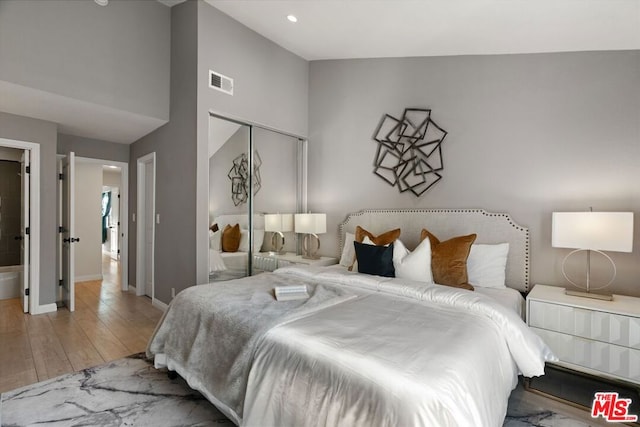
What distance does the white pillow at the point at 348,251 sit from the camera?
351 centimetres

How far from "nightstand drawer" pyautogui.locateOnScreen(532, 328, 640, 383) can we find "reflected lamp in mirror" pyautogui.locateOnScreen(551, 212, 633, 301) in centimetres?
36

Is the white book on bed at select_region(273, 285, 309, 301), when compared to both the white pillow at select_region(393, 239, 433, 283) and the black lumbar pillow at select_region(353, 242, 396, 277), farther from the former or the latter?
the white pillow at select_region(393, 239, 433, 283)

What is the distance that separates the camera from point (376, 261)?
A: 2.73 m

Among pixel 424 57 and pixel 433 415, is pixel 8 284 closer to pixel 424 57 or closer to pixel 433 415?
pixel 433 415

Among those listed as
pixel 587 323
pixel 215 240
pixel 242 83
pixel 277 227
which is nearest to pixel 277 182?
pixel 277 227

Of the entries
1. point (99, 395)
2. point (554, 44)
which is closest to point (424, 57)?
point (554, 44)

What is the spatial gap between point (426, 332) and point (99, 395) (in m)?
2.20

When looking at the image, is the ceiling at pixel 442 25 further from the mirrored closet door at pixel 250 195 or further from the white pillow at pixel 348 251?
the white pillow at pixel 348 251

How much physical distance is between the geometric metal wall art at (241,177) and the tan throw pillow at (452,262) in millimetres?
2213

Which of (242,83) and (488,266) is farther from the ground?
(242,83)

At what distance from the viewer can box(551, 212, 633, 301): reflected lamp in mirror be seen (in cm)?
216

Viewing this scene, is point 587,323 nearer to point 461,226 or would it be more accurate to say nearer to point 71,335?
point 461,226

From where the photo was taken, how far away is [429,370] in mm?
1155

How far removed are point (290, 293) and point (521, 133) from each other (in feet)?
8.45
